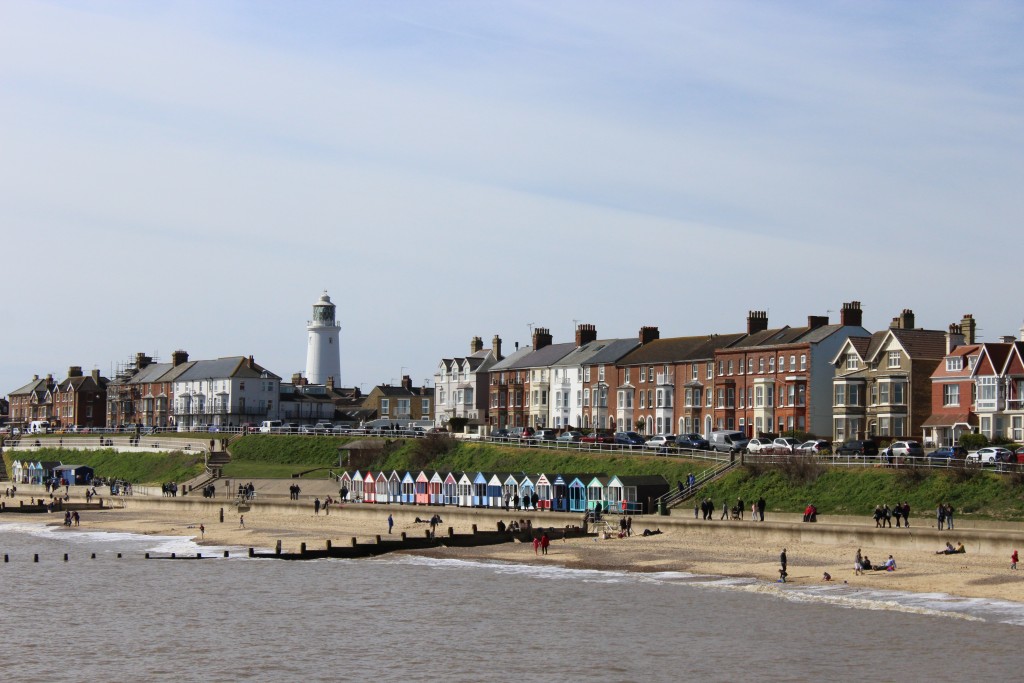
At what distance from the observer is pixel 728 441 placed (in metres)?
89.1

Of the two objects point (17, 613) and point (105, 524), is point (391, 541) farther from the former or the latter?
point (105, 524)

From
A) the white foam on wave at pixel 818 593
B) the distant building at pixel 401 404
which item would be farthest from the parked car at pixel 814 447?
the distant building at pixel 401 404

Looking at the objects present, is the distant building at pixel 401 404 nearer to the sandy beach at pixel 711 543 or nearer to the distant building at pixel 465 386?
the distant building at pixel 465 386

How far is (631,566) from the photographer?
5947 centimetres

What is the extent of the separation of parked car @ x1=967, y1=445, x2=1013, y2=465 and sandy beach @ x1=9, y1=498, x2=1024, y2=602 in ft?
21.1

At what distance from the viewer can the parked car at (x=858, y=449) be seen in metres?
77.0

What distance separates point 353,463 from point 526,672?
6725 cm

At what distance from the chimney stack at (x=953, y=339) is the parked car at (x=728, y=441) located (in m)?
14.3

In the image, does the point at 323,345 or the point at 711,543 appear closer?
the point at 711,543

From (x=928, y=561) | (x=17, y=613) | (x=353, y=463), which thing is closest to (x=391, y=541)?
(x=17, y=613)

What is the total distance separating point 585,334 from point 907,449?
55135 millimetres

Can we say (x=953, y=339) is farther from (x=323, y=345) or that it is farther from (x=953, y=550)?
(x=323, y=345)

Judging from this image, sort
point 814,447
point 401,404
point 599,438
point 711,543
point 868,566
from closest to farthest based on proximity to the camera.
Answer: point 868,566 < point 711,543 < point 814,447 < point 599,438 < point 401,404

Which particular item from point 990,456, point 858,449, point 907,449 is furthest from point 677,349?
point 990,456
